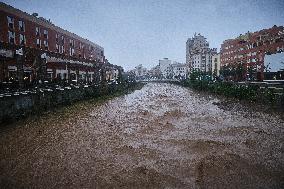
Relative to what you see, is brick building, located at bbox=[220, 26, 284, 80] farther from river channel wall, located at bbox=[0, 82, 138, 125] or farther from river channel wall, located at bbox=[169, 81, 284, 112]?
river channel wall, located at bbox=[0, 82, 138, 125]

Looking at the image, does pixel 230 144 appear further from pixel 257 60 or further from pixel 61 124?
pixel 257 60

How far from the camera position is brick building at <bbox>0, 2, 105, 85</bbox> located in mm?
18531

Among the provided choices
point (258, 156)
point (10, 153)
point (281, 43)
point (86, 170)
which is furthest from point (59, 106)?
point (281, 43)

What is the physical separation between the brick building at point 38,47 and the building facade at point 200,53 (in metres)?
77.2

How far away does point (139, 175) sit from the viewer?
6531 mm

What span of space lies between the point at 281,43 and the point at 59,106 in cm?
5655

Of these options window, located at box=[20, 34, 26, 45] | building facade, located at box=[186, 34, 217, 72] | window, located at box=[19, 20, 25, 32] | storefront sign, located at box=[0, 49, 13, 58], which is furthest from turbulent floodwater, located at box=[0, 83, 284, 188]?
building facade, located at box=[186, 34, 217, 72]

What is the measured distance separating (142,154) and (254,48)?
71.0 meters

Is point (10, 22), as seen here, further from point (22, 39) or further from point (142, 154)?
point (142, 154)

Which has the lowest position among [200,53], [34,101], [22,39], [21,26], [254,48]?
[34,101]

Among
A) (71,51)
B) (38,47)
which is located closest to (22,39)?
(38,47)

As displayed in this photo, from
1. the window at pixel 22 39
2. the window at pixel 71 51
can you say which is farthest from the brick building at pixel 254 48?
the window at pixel 22 39

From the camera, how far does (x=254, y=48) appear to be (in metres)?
69.6

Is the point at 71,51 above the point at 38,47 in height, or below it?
above
